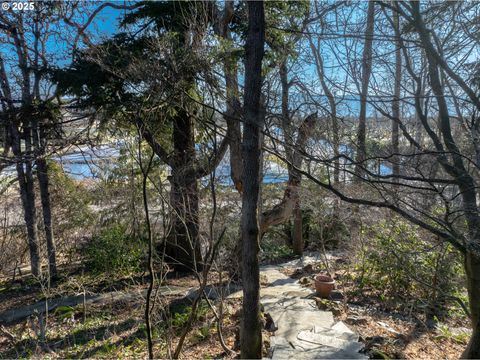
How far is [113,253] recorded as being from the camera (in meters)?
7.60

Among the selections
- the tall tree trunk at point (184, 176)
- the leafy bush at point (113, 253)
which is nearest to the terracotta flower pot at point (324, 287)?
the tall tree trunk at point (184, 176)

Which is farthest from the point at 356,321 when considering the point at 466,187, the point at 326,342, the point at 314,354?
the point at 466,187

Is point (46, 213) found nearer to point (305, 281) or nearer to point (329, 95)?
point (305, 281)

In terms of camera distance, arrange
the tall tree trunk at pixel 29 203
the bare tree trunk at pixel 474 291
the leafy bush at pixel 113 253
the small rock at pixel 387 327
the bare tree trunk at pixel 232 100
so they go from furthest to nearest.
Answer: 1. the leafy bush at pixel 113 253
2. the tall tree trunk at pixel 29 203
3. the small rock at pixel 387 327
4. the bare tree trunk at pixel 232 100
5. the bare tree trunk at pixel 474 291

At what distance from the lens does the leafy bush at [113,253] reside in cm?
756

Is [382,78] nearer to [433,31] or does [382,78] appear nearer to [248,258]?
[433,31]

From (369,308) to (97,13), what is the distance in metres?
7.91

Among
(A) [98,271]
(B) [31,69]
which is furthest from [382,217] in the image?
(B) [31,69]

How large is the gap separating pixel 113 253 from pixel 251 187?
5.48 meters

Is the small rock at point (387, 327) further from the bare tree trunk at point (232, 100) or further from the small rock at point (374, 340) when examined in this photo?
the bare tree trunk at point (232, 100)

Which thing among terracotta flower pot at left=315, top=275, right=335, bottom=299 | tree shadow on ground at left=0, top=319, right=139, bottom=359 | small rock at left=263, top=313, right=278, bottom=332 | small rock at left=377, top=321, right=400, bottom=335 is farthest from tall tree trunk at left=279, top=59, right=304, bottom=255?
tree shadow on ground at left=0, top=319, right=139, bottom=359

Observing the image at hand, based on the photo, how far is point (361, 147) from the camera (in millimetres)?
3615

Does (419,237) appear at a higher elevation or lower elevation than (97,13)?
lower

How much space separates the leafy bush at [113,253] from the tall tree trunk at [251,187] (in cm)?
482
